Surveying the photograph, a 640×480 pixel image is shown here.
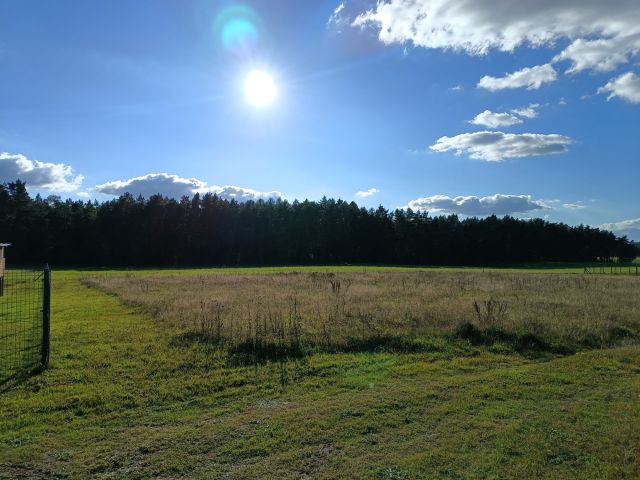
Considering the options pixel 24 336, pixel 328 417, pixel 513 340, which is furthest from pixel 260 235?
pixel 328 417

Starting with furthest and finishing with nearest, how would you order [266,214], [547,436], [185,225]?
1. [266,214]
2. [185,225]
3. [547,436]

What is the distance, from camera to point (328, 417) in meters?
6.91

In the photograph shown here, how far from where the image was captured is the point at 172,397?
8.20m

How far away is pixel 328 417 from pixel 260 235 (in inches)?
3755

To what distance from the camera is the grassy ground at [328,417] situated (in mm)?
5387

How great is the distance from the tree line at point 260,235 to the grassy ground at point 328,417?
87149 millimetres

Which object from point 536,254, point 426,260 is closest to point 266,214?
point 426,260

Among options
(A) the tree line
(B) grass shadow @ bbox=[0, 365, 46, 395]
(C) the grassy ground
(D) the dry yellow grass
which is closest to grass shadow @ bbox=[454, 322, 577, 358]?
(D) the dry yellow grass

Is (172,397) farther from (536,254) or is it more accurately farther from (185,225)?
(536,254)

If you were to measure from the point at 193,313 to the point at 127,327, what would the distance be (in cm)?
245

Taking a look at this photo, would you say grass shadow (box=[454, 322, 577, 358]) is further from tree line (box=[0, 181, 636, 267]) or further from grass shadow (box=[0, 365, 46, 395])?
tree line (box=[0, 181, 636, 267])

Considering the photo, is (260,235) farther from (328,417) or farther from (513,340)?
(328,417)

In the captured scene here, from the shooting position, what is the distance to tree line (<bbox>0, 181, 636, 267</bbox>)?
3482 inches

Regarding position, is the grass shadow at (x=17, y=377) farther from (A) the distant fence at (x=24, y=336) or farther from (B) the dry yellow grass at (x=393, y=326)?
(B) the dry yellow grass at (x=393, y=326)
